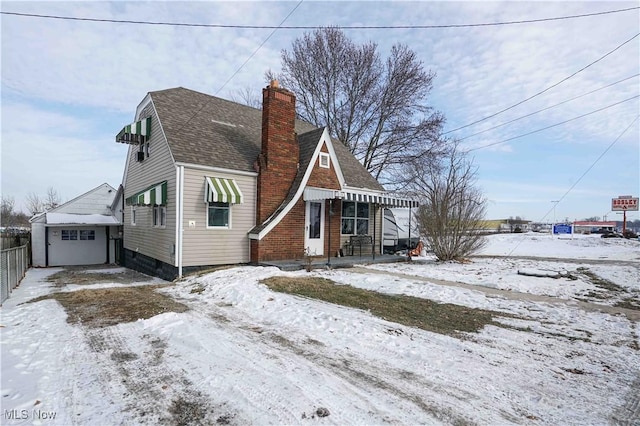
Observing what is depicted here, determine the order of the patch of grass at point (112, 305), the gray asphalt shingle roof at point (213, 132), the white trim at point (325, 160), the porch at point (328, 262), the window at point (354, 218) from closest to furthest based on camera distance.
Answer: the patch of grass at point (112, 305) → the porch at point (328, 262) → the gray asphalt shingle roof at point (213, 132) → the white trim at point (325, 160) → the window at point (354, 218)

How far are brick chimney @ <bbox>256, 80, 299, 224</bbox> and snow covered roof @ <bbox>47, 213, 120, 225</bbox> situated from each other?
36.4 ft

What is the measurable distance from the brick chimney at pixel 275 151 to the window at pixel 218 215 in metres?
1.14

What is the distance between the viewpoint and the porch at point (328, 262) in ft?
37.9

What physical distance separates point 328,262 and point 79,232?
16.1 meters

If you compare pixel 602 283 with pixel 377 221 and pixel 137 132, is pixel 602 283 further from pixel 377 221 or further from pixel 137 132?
pixel 137 132

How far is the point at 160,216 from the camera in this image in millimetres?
12922

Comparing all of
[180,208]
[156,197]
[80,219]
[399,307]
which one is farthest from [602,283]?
[80,219]

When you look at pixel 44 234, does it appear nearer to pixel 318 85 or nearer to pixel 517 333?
pixel 318 85

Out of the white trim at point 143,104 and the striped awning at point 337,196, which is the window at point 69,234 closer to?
the white trim at point 143,104

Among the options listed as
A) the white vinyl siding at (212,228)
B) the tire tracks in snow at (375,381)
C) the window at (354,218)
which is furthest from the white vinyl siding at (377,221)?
the tire tracks in snow at (375,381)

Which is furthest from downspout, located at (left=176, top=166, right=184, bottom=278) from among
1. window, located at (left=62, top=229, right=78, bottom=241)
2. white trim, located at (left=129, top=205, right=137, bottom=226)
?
window, located at (left=62, top=229, right=78, bottom=241)

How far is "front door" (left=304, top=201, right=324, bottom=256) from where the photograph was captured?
13508 millimetres

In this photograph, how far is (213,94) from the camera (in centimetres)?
1630

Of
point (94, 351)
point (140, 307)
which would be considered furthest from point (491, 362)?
Answer: point (140, 307)
